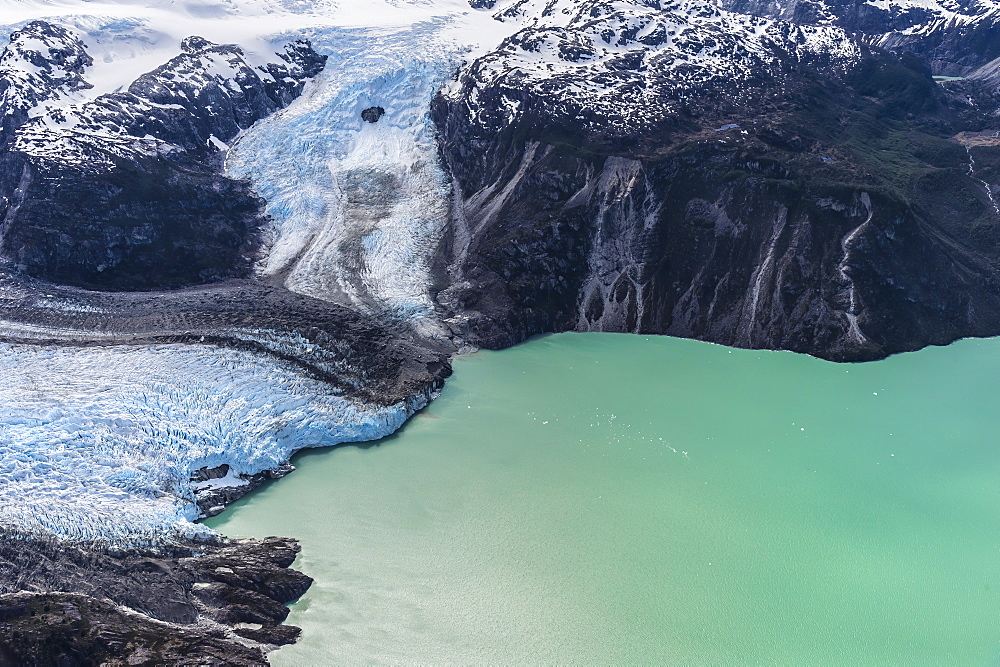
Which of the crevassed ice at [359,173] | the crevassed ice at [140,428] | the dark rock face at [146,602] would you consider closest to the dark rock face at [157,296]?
the dark rock face at [146,602]

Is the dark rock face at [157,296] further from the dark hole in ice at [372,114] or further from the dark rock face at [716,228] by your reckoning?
the dark rock face at [716,228]

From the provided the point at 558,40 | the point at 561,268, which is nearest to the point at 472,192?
the point at 561,268

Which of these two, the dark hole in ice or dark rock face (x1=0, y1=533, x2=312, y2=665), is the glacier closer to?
the dark hole in ice

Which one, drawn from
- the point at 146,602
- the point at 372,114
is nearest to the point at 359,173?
the point at 372,114

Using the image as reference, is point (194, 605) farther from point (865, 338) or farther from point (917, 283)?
point (917, 283)

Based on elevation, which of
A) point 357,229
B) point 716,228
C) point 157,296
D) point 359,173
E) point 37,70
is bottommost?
point 157,296

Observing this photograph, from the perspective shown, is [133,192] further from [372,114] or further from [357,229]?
[372,114]
